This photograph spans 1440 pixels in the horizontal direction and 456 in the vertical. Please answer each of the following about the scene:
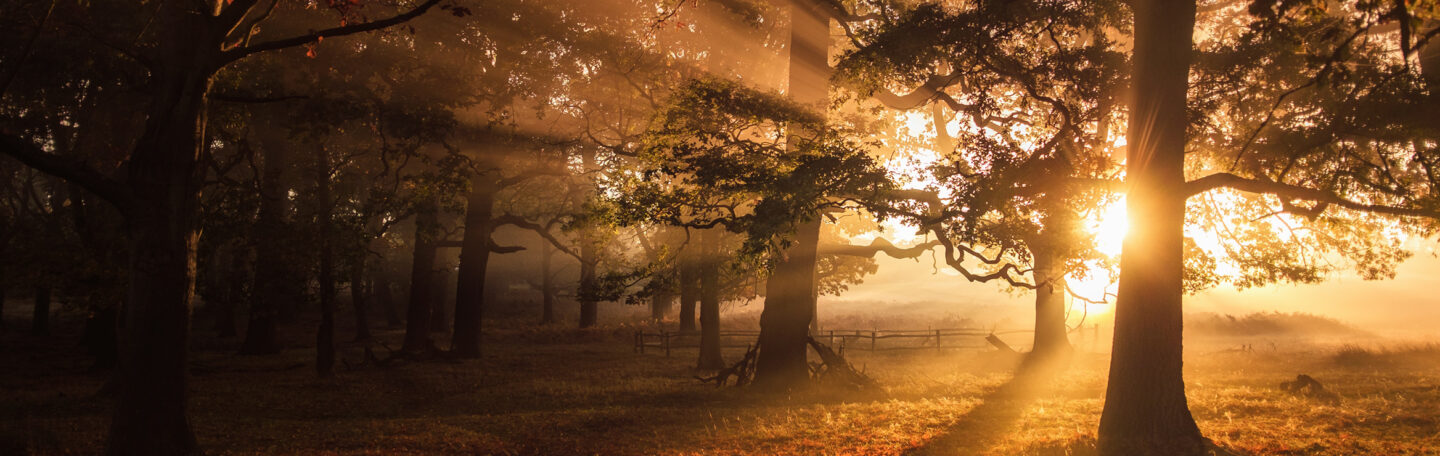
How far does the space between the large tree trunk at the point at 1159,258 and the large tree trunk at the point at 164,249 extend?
39.7 ft

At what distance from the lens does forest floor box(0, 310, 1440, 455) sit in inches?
425

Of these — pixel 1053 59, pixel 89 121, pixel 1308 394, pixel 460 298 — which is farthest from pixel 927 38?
pixel 89 121

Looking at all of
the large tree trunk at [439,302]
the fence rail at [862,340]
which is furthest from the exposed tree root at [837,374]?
the large tree trunk at [439,302]

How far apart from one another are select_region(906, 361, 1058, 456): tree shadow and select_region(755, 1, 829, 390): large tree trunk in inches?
167

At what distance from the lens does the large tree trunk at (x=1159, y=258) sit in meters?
10.2

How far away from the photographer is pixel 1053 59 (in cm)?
1385

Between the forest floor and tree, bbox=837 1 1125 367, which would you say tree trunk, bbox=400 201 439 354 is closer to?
the forest floor

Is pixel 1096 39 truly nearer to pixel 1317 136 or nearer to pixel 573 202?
pixel 1317 136

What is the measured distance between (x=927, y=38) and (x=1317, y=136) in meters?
6.75

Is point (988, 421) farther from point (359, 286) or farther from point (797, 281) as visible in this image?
point (359, 286)

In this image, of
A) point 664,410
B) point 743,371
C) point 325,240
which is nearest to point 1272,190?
point 664,410

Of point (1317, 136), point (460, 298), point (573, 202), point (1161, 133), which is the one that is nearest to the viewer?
point (1161, 133)

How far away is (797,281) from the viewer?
1711 cm

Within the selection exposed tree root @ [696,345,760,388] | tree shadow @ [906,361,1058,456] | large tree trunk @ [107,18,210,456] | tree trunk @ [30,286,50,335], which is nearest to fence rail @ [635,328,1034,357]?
exposed tree root @ [696,345,760,388]
